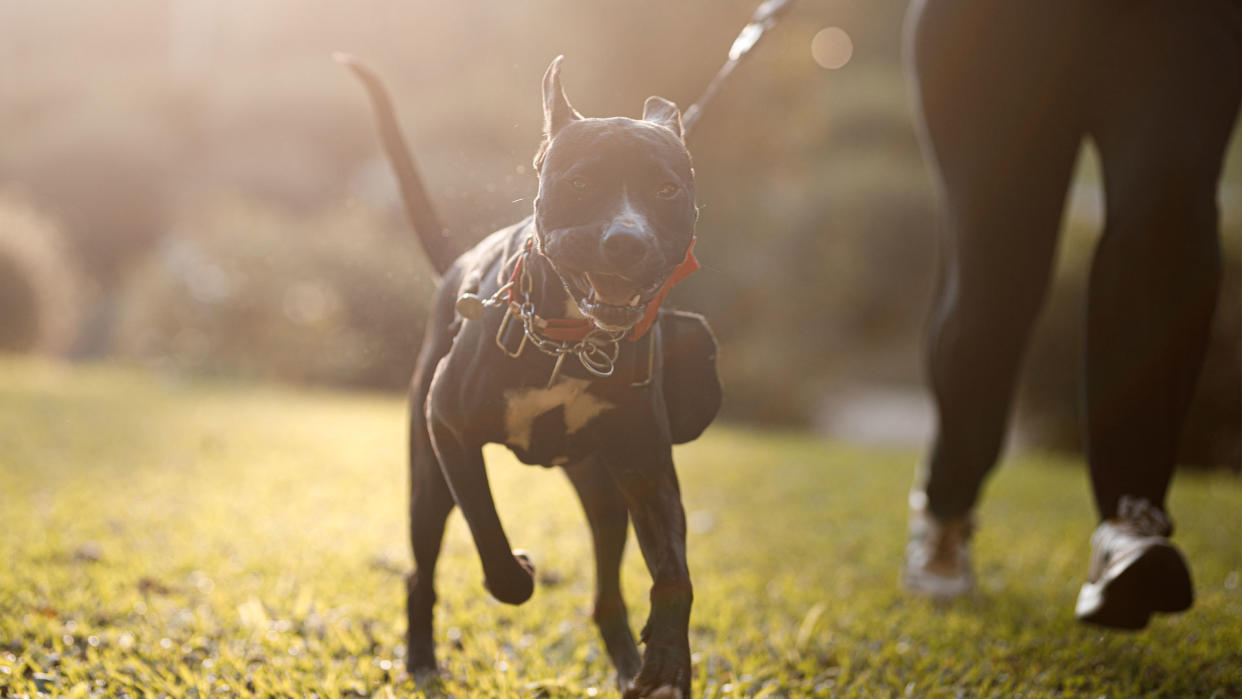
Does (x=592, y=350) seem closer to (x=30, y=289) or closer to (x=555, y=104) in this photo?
(x=555, y=104)

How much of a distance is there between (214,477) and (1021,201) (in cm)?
420

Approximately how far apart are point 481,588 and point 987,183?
2024 mm

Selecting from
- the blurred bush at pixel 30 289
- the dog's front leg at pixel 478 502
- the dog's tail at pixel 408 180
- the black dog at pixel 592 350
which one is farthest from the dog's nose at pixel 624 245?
the blurred bush at pixel 30 289

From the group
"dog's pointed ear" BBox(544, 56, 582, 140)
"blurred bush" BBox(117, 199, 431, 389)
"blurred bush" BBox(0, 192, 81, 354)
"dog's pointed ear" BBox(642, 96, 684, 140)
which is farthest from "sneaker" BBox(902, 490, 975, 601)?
"blurred bush" BBox(0, 192, 81, 354)

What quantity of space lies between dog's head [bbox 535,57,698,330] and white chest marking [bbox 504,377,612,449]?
216 millimetres

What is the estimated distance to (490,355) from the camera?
1676 millimetres

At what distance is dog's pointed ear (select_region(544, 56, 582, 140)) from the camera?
157cm

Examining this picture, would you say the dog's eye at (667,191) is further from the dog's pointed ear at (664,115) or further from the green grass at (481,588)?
the green grass at (481,588)

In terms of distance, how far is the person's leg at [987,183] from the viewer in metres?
2.76

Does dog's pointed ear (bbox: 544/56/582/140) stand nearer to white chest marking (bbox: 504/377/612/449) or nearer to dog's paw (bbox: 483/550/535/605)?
white chest marking (bbox: 504/377/612/449)

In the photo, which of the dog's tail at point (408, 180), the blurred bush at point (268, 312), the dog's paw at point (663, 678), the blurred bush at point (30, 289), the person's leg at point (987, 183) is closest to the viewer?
the dog's paw at point (663, 678)

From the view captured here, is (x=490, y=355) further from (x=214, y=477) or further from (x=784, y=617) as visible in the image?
(x=214, y=477)

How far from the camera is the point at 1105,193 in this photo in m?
2.60

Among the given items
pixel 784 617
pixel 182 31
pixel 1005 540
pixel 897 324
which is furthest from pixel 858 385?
pixel 182 31
